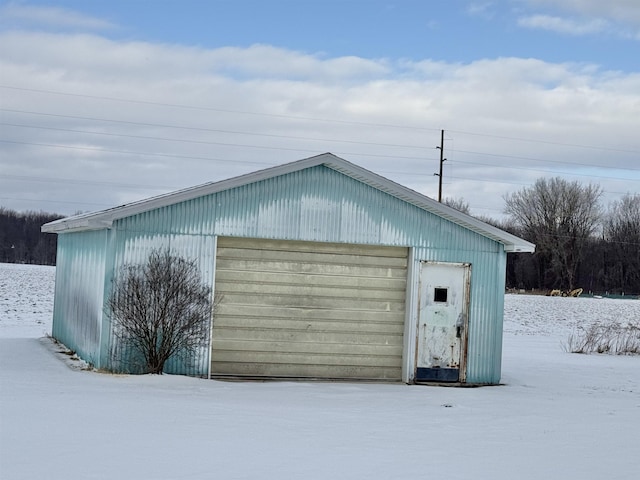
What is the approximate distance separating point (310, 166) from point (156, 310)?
3.58m

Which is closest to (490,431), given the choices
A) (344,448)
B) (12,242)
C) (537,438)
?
(537,438)

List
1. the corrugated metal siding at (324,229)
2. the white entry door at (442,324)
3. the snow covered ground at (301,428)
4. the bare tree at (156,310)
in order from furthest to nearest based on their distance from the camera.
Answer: the white entry door at (442,324), the corrugated metal siding at (324,229), the bare tree at (156,310), the snow covered ground at (301,428)

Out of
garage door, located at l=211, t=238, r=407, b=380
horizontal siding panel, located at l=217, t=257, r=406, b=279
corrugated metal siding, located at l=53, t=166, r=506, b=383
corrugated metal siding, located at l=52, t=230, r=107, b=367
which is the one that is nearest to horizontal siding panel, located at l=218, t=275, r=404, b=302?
garage door, located at l=211, t=238, r=407, b=380

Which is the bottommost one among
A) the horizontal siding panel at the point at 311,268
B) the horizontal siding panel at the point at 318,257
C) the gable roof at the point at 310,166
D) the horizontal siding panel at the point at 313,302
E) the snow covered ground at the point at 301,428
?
the snow covered ground at the point at 301,428

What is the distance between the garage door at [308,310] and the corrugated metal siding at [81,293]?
6.51 ft

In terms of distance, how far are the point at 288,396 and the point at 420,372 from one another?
3519 millimetres

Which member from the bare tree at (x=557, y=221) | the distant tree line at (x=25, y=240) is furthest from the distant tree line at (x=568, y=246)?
the distant tree line at (x=25, y=240)

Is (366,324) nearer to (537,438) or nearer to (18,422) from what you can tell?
(537,438)

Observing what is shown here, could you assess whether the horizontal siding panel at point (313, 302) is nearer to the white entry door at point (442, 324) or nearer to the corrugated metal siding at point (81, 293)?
the white entry door at point (442, 324)

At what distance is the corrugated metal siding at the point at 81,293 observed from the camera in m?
14.7

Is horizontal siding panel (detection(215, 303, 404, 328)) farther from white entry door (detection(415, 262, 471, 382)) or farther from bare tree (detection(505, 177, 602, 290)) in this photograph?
bare tree (detection(505, 177, 602, 290))

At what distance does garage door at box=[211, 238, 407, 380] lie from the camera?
15047 millimetres

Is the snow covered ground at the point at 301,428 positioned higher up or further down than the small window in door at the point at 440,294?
further down

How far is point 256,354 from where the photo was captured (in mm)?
15164
